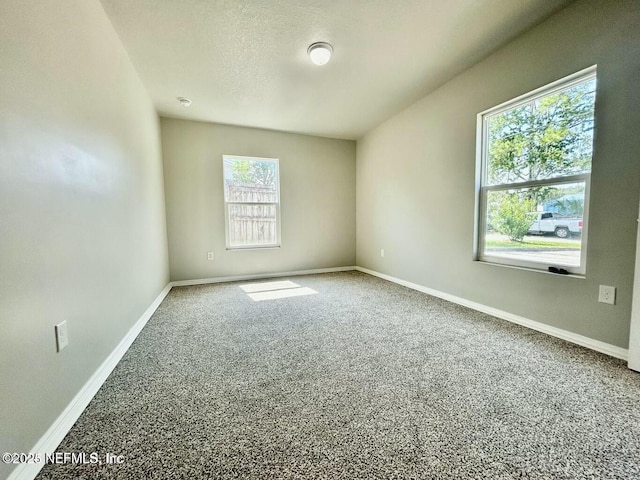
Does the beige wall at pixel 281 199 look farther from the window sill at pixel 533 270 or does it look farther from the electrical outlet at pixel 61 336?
the electrical outlet at pixel 61 336

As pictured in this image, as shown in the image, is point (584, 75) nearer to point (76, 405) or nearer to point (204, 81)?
point (204, 81)

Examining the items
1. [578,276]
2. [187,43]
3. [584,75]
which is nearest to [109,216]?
[187,43]

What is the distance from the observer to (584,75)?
1.91 meters

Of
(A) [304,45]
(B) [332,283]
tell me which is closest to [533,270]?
(B) [332,283]

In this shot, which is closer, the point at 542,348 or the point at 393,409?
the point at 393,409

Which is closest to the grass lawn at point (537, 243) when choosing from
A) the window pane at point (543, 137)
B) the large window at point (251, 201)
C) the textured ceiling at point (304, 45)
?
the window pane at point (543, 137)

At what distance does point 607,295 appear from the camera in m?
1.80

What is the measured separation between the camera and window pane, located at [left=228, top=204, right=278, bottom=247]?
13.8 ft

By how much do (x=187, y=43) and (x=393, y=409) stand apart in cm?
308

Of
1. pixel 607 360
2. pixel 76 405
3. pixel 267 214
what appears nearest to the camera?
pixel 76 405

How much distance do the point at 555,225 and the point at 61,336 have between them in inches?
132

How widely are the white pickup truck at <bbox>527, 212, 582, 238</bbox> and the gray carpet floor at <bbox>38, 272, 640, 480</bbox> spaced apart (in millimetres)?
862

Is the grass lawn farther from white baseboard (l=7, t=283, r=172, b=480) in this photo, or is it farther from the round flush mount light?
white baseboard (l=7, t=283, r=172, b=480)

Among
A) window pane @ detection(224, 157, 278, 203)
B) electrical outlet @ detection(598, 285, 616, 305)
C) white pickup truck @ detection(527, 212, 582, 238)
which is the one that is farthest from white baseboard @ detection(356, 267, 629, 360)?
window pane @ detection(224, 157, 278, 203)
